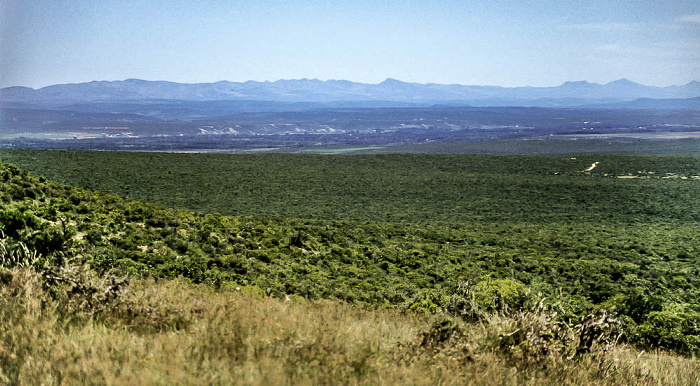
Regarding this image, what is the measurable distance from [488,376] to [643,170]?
71.2 metres

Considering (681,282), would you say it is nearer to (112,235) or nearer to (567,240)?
(567,240)

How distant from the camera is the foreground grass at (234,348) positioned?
11.0 feet

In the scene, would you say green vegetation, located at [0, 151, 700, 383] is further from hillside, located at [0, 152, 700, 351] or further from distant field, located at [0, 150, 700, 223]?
distant field, located at [0, 150, 700, 223]

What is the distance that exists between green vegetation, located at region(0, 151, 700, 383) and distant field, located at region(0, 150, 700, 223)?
1.55 feet

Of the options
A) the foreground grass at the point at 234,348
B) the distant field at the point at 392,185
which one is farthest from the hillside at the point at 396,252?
the foreground grass at the point at 234,348

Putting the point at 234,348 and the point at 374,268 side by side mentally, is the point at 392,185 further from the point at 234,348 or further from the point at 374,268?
the point at 234,348

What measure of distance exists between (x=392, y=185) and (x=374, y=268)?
125ft

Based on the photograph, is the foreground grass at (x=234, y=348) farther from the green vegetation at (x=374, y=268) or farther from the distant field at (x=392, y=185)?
the distant field at (x=392, y=185)

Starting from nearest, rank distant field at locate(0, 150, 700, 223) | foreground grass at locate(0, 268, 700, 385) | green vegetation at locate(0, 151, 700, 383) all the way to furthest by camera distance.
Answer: foreground grass at locate(0, 268, 700, 385) → green vegetation at locate(0, 151, 700, 383) → distant field at locate(0, 150, 700, 223)

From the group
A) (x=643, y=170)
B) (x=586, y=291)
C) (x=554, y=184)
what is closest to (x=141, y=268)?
(x=586, y=291)

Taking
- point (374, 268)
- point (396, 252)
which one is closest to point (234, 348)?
point (374, 268)

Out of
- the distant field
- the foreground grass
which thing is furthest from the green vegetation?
the distant field

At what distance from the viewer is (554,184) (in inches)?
2128

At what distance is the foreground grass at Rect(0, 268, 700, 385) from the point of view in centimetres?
336
